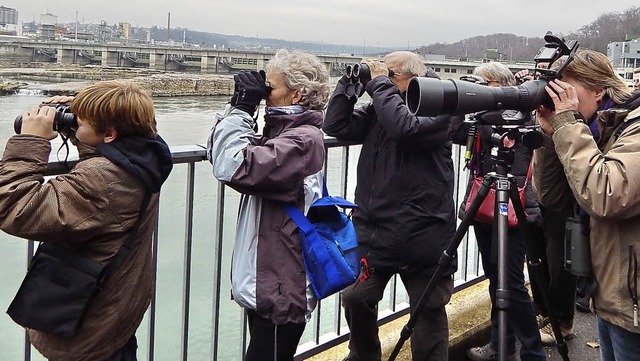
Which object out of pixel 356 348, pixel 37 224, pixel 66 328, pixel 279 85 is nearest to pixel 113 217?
pixel 37 224

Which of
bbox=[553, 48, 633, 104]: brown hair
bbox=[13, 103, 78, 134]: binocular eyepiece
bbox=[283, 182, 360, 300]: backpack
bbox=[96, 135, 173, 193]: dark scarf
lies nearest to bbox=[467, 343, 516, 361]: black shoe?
bbox=[283, 182, 360, 300]: backpack

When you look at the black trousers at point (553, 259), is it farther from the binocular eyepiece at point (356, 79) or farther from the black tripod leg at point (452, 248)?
the binocular eyepiece at point (356, 79)

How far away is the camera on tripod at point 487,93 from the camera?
1789mm

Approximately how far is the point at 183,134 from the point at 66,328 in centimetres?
810

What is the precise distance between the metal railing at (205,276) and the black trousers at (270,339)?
373mm

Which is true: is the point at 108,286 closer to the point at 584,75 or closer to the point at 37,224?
the point at 37,224

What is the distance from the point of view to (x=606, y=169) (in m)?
1.71

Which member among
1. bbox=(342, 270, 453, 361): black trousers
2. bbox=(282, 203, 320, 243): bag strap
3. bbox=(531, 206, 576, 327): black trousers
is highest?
bbox=(282, 203, 320, 243): bag strap

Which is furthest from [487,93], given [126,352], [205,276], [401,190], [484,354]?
[205,276]

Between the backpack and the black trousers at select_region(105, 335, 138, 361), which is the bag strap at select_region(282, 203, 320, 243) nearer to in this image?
the backpack

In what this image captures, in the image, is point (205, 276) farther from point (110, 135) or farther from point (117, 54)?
point (117, 54)

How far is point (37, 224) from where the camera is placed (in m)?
1.63

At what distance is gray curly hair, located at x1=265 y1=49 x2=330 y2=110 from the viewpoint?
7.17 feet

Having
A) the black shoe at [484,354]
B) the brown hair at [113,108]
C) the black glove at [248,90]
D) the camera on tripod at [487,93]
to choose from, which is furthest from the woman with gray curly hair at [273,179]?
the black shoe at [484,354]
